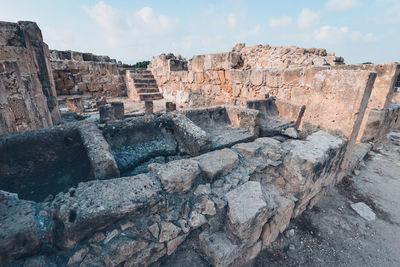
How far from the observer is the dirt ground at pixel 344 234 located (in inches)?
77.4

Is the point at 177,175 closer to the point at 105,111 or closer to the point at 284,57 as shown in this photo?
the point at 105,111

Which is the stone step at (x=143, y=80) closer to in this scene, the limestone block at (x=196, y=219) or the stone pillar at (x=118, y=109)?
the stone pillar at (x=118, y=109)

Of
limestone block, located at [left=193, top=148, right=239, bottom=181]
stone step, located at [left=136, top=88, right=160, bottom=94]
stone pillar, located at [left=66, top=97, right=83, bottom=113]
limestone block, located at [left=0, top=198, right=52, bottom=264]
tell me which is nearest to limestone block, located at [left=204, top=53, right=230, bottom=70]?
stone step, located at [left=136, top=88, right=160, bottom=94]

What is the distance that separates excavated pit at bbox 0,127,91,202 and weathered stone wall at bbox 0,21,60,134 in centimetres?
37

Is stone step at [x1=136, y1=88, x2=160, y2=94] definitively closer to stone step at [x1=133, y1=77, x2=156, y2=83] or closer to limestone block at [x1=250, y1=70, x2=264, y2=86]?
stone step at [x1=133, y1=77, x2=156, y2=83]

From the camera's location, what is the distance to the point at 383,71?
496cm

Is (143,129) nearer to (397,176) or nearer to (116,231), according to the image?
(116,231)

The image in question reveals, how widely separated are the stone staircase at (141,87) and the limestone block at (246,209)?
24.6 feet

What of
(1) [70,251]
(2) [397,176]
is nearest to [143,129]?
(1) [70,251]

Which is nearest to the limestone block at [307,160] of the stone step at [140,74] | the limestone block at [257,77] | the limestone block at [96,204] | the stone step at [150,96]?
the limestone block at [96,204]

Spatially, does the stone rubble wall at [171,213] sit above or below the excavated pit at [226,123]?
below

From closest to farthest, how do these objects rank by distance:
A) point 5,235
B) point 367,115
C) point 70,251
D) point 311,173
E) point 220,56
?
point 5,235, point 70,251, point 311,173, point 367,115, point 220,56

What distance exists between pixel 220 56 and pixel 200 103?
1789 millimetres

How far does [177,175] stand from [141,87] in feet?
26.1
